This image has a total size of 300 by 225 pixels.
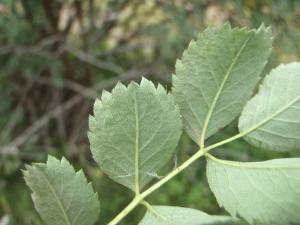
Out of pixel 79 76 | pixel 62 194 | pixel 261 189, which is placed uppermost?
pixel 79 76

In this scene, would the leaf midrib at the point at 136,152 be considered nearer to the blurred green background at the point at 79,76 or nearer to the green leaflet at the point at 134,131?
the green leaflet at the point at 134,131

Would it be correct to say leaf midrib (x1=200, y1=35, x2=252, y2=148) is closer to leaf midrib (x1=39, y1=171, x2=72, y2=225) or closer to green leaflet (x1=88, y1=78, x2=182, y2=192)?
green leaflet (x1=88, y1=78, x2=182, y2=192)

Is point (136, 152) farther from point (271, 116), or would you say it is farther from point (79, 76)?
point (79, 76)

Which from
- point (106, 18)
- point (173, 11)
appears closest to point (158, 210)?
point (173, 11)

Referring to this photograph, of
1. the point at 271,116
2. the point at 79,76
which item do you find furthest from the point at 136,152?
the point at 79,76

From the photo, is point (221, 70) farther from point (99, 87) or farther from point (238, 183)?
point (99, 87)
